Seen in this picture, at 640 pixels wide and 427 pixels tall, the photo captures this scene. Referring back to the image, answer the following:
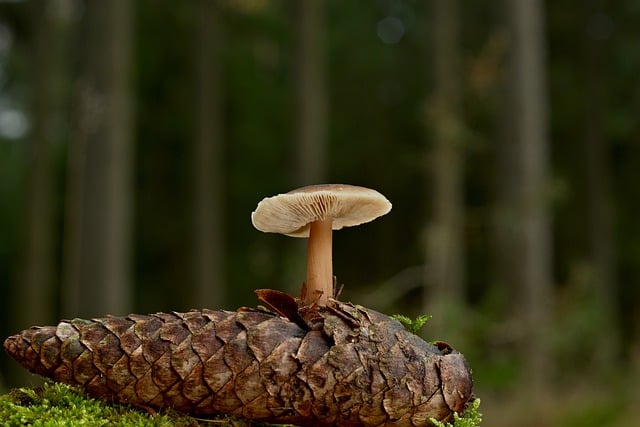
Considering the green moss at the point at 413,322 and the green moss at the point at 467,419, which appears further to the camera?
the green moss at the point at 413,322

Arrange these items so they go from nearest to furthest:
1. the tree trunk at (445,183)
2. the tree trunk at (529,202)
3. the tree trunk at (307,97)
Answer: the tree trunk at (529,202) < the tree trunk at (445,183) < the tree trunk at (307,97)

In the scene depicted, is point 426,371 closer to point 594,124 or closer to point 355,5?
point 594,124

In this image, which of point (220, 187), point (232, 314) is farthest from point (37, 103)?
point (232, 314)

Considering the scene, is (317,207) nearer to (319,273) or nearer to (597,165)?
(319,273)

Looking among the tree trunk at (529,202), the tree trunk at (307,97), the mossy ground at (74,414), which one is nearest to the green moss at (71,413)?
the mossy ground at (74,414)

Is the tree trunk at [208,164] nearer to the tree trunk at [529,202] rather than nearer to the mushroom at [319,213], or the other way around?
the tree trunk at [529,202]

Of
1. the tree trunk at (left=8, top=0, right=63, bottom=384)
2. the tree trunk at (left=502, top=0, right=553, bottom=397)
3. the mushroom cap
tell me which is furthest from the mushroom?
the tree trunk at (left=8, top=0, right=63, bottom=384)
